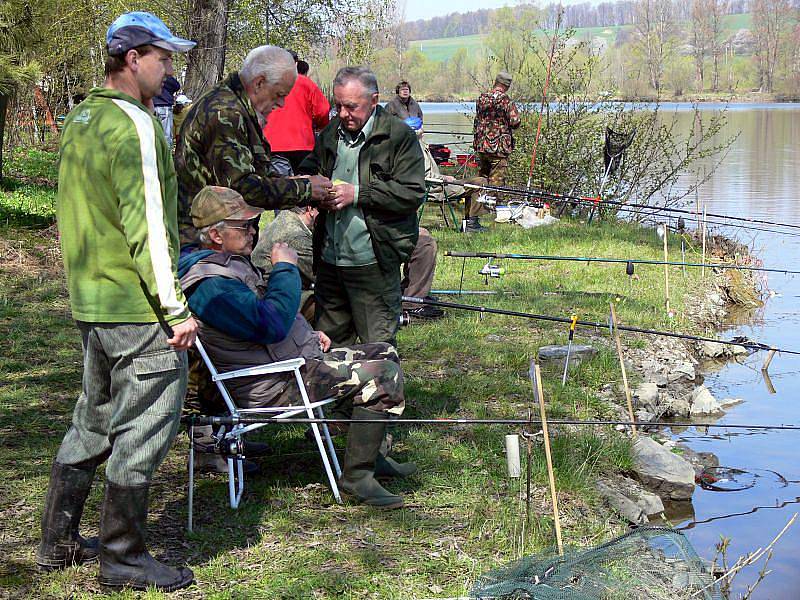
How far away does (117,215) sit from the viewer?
319 centimetres

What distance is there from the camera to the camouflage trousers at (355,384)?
417 cm

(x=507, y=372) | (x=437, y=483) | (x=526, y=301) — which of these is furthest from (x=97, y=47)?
(x=437, y=483)

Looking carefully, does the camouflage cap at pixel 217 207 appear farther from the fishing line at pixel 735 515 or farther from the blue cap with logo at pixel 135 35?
the fishing line at pixel 735 515

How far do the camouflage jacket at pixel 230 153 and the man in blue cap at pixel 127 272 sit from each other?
95 centimetres

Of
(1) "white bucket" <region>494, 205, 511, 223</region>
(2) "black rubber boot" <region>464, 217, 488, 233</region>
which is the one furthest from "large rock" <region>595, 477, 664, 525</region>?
(1) "white bucket" <region>494, 205, 511, 223</region>

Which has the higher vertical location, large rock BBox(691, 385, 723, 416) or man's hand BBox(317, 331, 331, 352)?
man's hand BBox(317, 331, 331, 352)

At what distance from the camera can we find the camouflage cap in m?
4.02

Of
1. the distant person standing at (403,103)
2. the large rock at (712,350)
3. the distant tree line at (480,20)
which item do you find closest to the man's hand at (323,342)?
the large rock at (712,350)

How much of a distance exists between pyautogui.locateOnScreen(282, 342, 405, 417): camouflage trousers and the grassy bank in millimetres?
469

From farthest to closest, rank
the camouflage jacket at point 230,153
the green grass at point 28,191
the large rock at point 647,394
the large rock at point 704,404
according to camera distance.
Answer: the green grass at point 28,191
the large rock at point 704,404
the large rock at point 647,394
the camouflage jacket at point 230,153

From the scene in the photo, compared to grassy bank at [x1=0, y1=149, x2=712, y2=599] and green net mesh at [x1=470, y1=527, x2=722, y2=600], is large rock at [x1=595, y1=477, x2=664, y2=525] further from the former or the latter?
green net mesh at [x1=470, y1=527, x2=722, y2=600]

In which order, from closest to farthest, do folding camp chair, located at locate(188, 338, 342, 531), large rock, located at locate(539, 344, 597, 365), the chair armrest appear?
folding camp chair, located at locate(188, 338, 342, 531), the chair armrest, large rock, located at locate(539, 344, 597, 365)

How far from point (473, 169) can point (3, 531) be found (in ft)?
46.2

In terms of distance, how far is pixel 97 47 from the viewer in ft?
68.5
